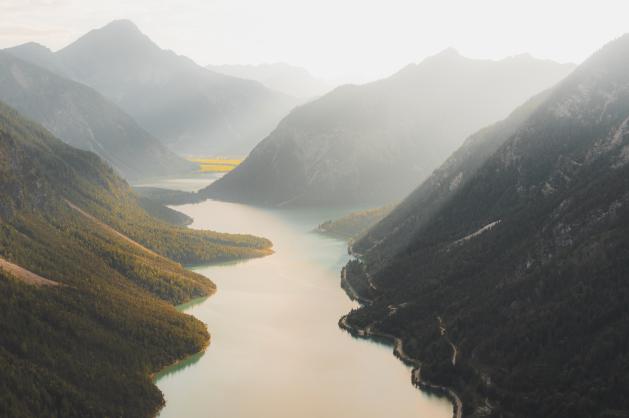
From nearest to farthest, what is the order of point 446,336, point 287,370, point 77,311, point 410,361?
point 287,370 < point 410,361 < point 446,336 < point 77,311

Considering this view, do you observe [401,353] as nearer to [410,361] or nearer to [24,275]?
[410,361]

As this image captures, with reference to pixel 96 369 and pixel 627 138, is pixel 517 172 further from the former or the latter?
pixel 96 369

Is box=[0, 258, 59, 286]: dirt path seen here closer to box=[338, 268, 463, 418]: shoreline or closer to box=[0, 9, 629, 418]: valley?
box=[0, 9, 629, 418]: valley

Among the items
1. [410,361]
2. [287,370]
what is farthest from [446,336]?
[287,370]

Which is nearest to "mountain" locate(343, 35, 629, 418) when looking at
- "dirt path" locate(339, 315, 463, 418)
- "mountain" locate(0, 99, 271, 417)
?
"dirt path" locate(339, 315, 463, 418)

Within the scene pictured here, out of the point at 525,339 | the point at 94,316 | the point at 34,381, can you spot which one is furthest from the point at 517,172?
the point at 34,381

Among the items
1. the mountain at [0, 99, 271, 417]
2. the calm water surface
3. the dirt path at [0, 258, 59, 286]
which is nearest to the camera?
the mountain at [0, 99, 271, 417]

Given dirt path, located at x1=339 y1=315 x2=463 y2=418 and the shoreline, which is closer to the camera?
dirt path, located at x1=339 y1=315 x2=463 y2=418
